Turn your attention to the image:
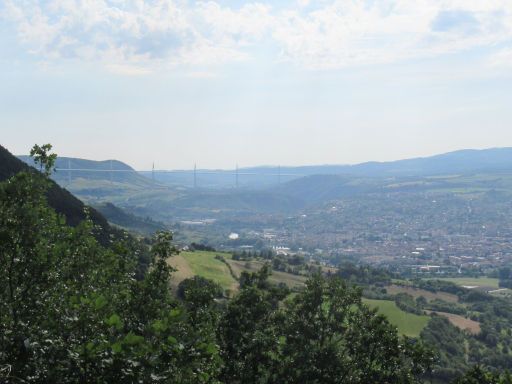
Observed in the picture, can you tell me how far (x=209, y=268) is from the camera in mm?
113562

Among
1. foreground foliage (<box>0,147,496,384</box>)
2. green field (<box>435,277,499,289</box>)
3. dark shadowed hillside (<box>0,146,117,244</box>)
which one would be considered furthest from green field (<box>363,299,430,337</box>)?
green field (<box>435,277,499,289</box>)

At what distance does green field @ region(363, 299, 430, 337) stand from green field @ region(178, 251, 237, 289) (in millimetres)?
28337

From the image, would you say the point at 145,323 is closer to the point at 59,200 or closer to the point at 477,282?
the point at 59,200

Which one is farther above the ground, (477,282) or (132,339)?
(132,339)

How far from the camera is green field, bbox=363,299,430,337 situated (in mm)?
91100

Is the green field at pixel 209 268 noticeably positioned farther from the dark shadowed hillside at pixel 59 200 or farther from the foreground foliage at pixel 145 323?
the foreground foliage at pixel 145 323

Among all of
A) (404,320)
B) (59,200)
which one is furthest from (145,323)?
(404,320)

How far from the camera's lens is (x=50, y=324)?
987 centimetres

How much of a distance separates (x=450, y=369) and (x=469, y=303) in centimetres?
6877

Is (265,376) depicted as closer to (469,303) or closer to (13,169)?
(13,169)

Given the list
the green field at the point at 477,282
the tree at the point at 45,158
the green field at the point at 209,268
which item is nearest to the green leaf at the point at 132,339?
the tree at the point at 45,158

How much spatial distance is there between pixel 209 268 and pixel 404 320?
139 ft

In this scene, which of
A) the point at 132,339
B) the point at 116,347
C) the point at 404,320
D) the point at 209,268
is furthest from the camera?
the point at 209,268

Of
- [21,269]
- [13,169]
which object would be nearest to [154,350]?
[21,269]
